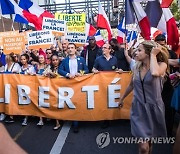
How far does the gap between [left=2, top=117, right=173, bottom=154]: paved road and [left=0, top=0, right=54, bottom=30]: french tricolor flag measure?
3.25 metres

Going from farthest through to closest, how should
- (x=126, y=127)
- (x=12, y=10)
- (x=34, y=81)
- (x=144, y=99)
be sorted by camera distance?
1. (x=12, y=10)
2. (x=34, y=81)
3. (x=126, y=127)
4. (x=144, y=99)

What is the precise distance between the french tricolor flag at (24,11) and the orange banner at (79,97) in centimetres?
287

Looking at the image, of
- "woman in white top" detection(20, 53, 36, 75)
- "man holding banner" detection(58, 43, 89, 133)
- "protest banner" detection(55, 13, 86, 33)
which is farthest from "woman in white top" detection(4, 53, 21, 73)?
"protest banner" detection(55, 13, 86, 33)

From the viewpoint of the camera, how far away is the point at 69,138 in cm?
571

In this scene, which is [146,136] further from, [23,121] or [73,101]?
[23,121]

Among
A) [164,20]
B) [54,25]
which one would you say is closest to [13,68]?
[54,25]

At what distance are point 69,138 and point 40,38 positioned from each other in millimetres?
3972

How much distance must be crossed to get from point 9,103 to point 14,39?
2.50 metres

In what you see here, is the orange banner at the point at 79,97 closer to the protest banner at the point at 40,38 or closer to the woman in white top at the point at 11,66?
the woman in white top at the point at 11,66

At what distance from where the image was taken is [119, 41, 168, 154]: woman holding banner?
3.70 m

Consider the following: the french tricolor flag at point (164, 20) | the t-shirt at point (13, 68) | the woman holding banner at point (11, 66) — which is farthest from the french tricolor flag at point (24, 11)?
the french tricolor flag at point (164, 20)

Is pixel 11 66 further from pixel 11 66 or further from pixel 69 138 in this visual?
pixel 69 138

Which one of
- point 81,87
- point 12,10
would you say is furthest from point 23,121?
point 12,10

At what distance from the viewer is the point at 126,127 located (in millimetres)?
6152
